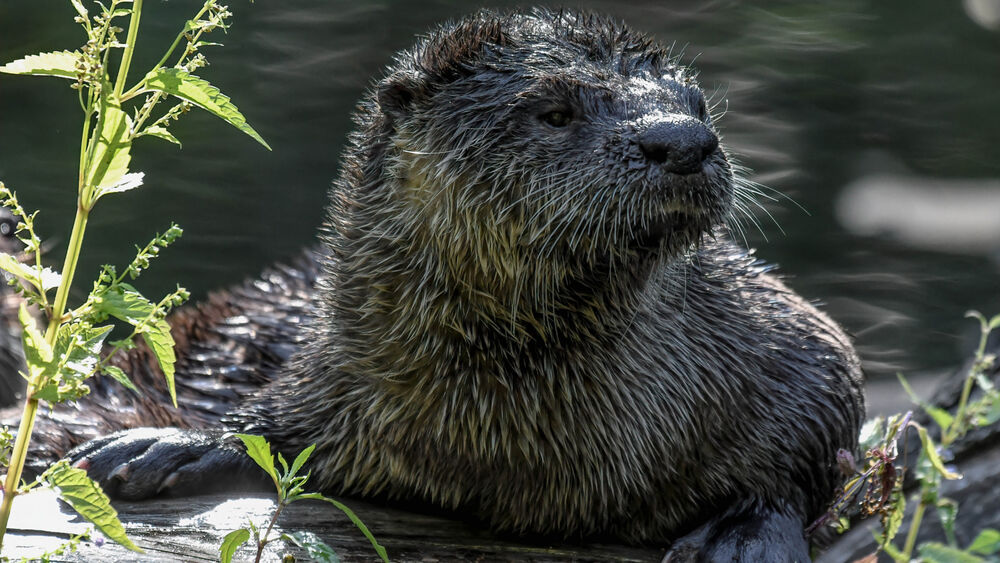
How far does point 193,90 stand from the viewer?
5.57 feet

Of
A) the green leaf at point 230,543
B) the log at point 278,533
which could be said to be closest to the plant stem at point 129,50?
the green leaf at point 230,543

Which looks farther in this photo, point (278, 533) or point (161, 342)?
point (278, 533)

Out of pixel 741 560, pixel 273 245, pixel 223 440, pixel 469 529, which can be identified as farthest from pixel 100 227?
pixel 741 560

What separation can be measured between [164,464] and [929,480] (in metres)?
1.86

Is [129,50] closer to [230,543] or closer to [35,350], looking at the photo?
[35,350]

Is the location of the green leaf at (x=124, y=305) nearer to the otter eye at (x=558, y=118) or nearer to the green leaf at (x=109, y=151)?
the green leaf at (x=109, y=151)

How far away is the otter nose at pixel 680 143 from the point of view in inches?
88.0

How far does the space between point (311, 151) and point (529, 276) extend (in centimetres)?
453

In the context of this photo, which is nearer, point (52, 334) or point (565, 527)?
point (52, 334)

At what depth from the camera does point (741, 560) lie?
8.27ft

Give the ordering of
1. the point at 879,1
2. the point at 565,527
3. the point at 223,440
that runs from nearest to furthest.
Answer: the point at 565,527, the point at 223,440, the point at 879,1

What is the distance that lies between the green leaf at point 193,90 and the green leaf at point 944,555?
1102 mm

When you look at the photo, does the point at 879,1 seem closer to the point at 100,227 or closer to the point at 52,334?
the point at 100,227

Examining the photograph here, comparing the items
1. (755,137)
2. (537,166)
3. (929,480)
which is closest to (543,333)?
(537,166)
